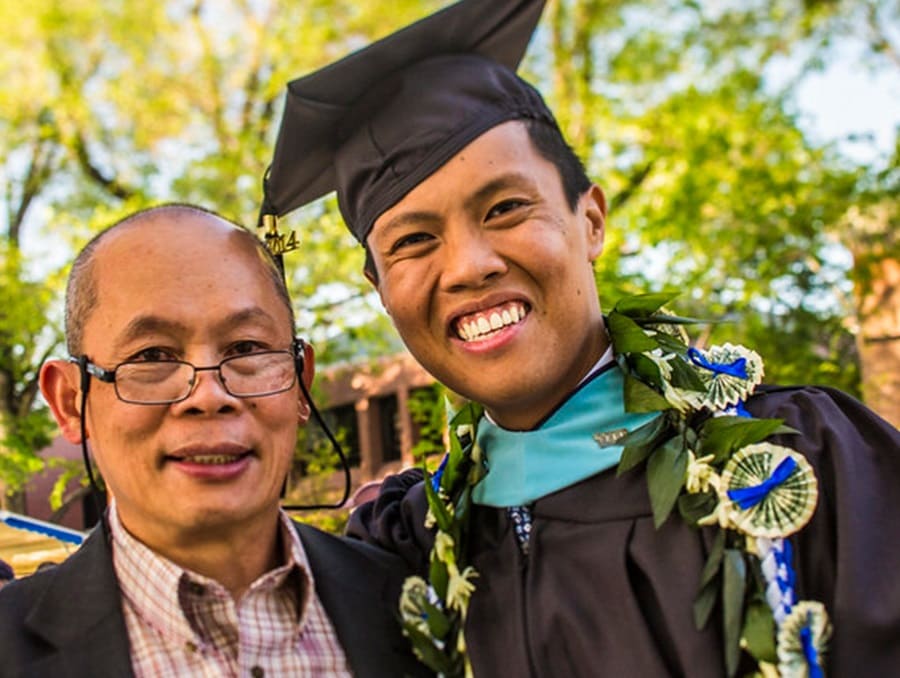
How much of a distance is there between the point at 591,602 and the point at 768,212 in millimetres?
7115

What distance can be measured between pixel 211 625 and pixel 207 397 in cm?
44

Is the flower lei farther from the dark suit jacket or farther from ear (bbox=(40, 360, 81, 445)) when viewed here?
ear (bbox=(40, 360, 81, 445))

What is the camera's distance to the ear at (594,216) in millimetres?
2463

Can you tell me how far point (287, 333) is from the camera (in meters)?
2.07

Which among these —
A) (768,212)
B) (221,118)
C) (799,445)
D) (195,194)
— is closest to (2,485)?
(195,194)

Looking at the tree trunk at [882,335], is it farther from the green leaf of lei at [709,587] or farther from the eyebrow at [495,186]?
the green leaf of lei at [709,587]

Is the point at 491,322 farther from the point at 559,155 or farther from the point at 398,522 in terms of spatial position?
the point at 398,522

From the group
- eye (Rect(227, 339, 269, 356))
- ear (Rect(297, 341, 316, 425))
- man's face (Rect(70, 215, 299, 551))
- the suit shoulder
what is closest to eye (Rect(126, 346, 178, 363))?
man's face (Rect(70, 215, 299, 551))

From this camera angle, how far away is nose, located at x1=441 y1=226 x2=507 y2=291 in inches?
83.8

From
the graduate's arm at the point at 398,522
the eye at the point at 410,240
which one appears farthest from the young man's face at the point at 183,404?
the graduate's arm at the point at 398,522

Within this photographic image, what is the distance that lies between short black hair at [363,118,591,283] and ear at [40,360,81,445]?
2.54ft

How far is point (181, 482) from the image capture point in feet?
5.93

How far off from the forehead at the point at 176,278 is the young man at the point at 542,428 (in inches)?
15.2

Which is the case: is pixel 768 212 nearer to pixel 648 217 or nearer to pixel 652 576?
pixel 648 217
